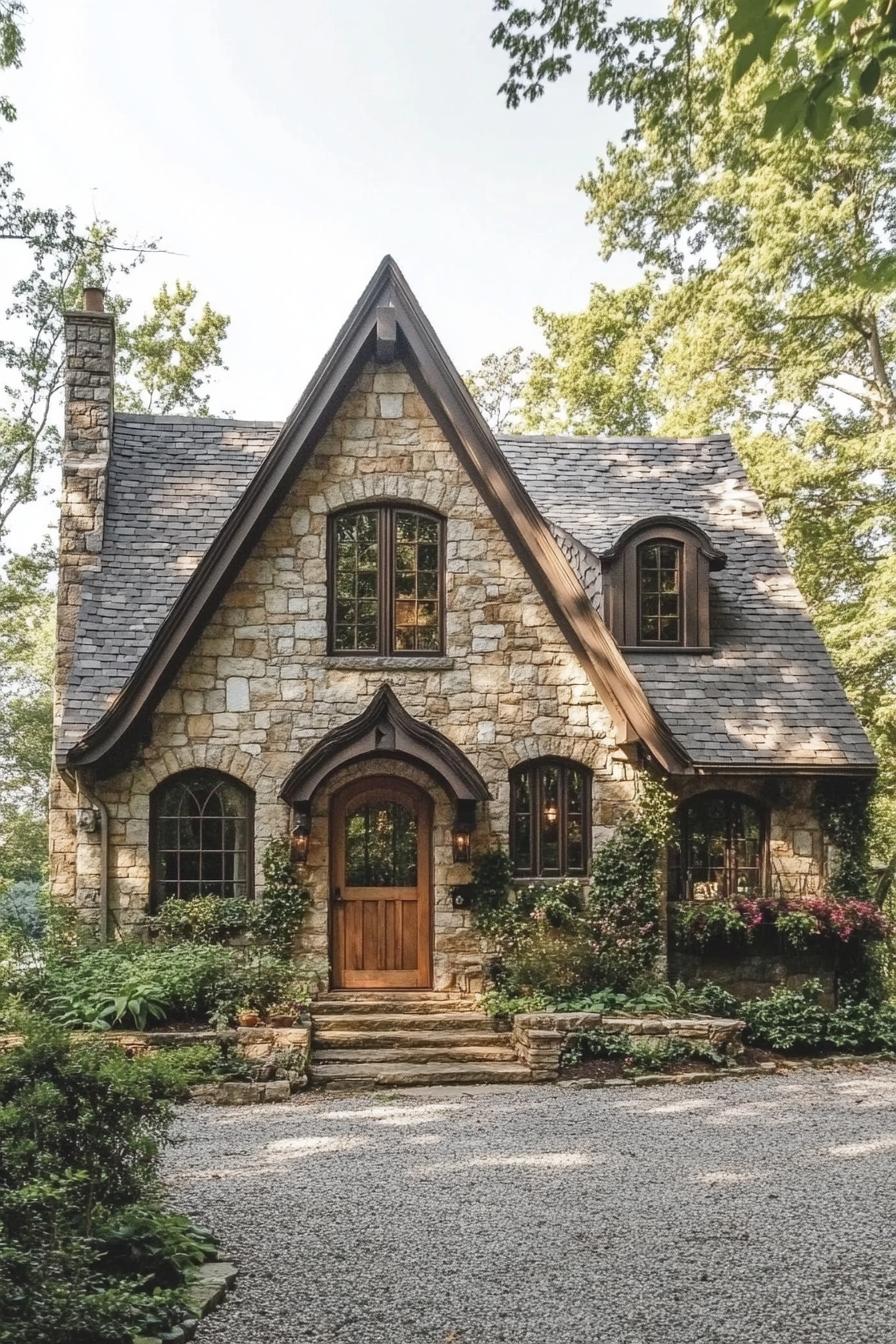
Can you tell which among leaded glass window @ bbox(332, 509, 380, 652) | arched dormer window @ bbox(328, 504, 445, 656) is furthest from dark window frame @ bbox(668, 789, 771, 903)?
leaded glass window @ bbox(332, 509, 380, 652)

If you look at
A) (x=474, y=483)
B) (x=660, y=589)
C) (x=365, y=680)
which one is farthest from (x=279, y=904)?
(x=660, y=589)

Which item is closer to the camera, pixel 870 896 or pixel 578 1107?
pixel 578 1107

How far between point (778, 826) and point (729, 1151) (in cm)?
562

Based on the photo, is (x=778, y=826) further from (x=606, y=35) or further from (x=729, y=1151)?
(x=606, y=35)

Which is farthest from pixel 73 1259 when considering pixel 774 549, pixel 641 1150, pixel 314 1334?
pixel 774 549

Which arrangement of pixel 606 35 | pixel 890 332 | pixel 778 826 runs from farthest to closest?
pixel 890 332 → pixel 778 826 → pixel 606 35

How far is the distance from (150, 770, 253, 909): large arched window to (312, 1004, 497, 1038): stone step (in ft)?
5.67

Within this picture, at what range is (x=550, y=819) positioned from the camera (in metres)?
12.2

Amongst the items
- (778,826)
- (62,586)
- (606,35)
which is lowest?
(778,826)

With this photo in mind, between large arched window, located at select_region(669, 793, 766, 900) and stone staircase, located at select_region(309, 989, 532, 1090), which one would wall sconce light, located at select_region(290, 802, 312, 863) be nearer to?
stone staircase, located at select_region(309, 989, 532, 1090)

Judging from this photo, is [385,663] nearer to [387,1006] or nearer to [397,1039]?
[387,1006]

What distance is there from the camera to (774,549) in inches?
591

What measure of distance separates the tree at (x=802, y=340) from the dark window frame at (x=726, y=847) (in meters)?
4.24

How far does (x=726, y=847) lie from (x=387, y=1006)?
4423mm
